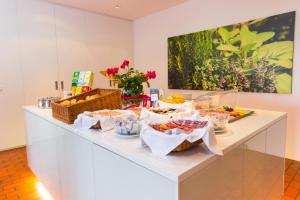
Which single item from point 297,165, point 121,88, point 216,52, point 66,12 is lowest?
point 297,165

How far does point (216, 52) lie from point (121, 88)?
80.7 inches

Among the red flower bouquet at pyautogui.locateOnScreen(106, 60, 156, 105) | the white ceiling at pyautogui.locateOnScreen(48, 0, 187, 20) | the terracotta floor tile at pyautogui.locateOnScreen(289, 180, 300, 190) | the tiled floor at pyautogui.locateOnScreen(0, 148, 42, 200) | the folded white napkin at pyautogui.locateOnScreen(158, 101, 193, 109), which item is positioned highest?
the white ceiling at pyautogui.locateOnScreen(48, 0, 187, 20)

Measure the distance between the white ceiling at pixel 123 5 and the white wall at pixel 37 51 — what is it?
174 millimetres

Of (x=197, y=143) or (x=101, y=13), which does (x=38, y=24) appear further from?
(x=197, y=143)

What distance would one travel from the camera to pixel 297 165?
2549 mm

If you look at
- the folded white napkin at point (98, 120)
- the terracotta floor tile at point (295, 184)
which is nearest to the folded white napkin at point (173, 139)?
the folded white napkin at point (98, 120)

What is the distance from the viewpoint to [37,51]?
3.39m

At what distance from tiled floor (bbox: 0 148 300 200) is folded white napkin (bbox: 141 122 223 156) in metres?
1.59

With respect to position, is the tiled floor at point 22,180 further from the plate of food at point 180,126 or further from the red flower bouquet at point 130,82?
the plate of food at point 180,126

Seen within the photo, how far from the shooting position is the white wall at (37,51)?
3.15 metres

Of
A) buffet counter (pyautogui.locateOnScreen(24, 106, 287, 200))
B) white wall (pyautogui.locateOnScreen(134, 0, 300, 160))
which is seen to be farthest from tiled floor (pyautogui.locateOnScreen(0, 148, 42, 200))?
white wall (pyautogui.locateOnScreen(134, 0, 300, 160))

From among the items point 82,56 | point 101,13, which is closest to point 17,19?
point 82,56

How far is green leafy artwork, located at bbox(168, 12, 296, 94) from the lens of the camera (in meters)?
2.58

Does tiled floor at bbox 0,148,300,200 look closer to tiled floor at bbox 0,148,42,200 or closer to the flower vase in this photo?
tiled floor at bbox 0,148,42,200
